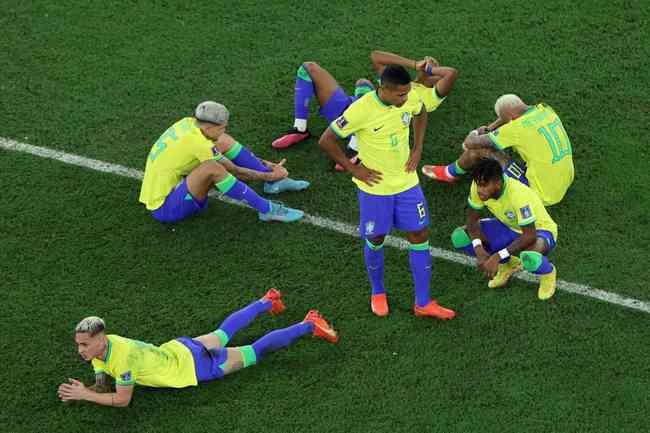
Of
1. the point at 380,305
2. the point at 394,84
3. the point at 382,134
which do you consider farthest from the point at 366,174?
the point at 380,305

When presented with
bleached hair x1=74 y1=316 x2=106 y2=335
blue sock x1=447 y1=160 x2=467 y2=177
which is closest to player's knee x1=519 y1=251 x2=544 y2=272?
blue sock x1=447 y1=160 x2=467 y2=177

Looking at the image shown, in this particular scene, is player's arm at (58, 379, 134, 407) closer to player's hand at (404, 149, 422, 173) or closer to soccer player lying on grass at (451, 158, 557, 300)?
player's hand at (404, 149, 422, 173)

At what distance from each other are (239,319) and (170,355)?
0.65 m

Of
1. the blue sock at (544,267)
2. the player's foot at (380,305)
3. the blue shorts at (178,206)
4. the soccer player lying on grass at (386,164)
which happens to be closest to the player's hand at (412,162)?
the soccer player lying on grass at (386,164)

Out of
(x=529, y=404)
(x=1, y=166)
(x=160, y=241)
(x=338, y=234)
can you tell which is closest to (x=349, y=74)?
(x=338, y=234)

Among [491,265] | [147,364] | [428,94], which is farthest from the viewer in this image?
[428,94]

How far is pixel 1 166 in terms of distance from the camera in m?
9.34

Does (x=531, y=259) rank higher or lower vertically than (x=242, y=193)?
higher

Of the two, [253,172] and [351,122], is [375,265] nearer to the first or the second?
[351,122]

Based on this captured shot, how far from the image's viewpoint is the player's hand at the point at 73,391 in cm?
715

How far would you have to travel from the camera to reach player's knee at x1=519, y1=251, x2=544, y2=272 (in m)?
7.51

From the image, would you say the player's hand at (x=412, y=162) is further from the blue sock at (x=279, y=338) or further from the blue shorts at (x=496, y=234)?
the blue sock at (x=279, y=338)

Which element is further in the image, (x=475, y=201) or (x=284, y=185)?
(x=284, y=185)

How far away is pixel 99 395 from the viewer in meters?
7.12
